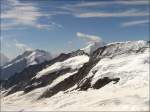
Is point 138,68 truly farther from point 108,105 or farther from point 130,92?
point 108,105

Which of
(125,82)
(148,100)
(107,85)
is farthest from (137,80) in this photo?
(148,100)

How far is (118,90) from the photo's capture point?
164 m

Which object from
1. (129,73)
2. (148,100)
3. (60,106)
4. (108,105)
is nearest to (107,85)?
(129,73)

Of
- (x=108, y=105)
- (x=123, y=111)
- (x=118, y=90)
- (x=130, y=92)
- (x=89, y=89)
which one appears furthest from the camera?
(x=89, y=89)

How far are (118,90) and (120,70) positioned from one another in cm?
2834

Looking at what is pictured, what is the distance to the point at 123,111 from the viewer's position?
126688mm

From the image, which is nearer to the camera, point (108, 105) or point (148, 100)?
point (148, 100)

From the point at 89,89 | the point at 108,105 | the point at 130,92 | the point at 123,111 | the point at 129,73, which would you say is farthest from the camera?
the point at 89,89

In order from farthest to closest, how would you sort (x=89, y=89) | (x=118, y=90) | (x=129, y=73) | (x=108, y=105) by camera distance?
(x=89, y=89)
(x=129, y=73)
(x=118, y=90)
(x=108, y=105)

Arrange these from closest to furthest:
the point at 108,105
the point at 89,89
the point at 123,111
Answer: the point at 123,111 → the point at 108,105 → the point at 89,89

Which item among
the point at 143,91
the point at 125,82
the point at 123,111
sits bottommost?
the point at 123,111

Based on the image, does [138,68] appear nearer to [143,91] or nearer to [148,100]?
[143,91]

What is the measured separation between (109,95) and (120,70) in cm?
3274

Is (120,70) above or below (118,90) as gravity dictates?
above
